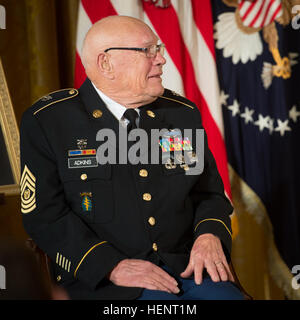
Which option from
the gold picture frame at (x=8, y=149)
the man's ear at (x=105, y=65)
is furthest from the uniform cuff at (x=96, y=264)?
the gold picture frame at (x=8, y=149)

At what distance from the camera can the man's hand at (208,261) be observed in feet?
4.31

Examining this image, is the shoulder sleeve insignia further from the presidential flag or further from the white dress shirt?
the presidential flag

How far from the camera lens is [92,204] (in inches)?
53.1

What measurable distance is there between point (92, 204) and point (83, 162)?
0.44 ft

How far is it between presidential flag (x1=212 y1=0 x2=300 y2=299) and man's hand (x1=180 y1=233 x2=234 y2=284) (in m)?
1.23

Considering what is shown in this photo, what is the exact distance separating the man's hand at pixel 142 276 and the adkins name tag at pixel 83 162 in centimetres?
31

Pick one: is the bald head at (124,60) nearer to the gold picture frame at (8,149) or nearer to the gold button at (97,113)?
the gold button at (97,113)

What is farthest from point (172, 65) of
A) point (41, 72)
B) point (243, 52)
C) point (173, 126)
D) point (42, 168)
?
point (42, 168)

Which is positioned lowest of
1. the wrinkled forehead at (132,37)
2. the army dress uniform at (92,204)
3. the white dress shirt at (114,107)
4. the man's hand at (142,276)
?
the man's hand at (142,276)

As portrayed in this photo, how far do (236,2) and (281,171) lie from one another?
976 mm

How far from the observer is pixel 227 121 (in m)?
2.54

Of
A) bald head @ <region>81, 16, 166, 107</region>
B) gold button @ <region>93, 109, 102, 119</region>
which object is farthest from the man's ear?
gold button @ <region>93, 109, 102, 119</region>
